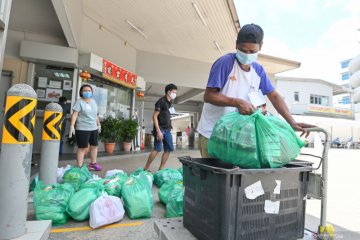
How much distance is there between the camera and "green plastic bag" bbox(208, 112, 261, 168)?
1.04 meters

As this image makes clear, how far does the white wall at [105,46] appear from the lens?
7.21m

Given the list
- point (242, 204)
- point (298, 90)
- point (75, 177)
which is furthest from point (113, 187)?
point (298, 90)

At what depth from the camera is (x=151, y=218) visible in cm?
238

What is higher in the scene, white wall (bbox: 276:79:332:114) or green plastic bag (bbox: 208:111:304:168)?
white wall (bbox: 276:79:332:114)

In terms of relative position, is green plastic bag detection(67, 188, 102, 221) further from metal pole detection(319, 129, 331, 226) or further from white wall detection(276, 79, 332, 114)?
white wall detection(276, 79, 332, 114)

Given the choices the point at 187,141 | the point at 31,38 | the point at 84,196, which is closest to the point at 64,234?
the point at 84,196

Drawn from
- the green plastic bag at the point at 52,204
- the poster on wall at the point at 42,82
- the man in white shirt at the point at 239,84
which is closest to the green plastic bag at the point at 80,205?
the green plastic bag at the point at 52,204

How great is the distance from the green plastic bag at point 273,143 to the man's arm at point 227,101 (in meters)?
0.13

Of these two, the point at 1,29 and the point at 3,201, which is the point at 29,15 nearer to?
the point at 1,29

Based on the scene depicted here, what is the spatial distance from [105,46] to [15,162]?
7.14m

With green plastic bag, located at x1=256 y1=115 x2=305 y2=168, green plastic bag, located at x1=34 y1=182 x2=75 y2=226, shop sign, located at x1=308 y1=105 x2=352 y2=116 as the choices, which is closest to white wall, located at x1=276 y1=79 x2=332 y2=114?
shop sign, located at x1=308 y1=105 x2=352 y2=116

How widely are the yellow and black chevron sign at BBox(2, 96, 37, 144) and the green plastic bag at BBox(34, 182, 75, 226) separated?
728 mm

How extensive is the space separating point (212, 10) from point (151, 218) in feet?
19.2

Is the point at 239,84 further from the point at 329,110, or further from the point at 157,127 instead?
the point at 329,110
